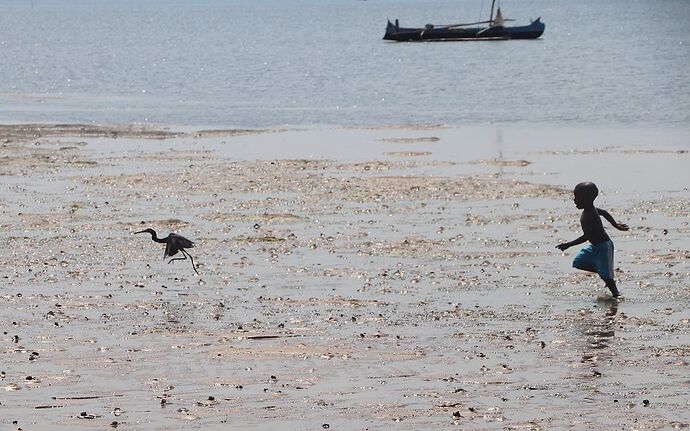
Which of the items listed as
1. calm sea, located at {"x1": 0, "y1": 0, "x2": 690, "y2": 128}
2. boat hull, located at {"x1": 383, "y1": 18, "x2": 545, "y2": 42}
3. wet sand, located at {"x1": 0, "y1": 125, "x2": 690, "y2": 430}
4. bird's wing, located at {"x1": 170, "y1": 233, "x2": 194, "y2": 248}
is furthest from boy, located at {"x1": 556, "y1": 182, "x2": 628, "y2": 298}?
boat hull, located at {"x1": 383, "y1": 18, "x2": 545, "y2": 42}

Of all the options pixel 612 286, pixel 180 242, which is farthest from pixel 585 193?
pixel 180 242

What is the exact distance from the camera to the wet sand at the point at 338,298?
38.5 ft

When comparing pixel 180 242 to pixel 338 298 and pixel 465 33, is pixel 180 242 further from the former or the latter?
pixel 465 33

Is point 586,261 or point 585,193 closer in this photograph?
point 586,261

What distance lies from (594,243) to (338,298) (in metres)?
2.95

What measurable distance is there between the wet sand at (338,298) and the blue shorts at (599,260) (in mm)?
324

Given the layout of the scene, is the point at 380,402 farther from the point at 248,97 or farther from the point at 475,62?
the point at 475,62

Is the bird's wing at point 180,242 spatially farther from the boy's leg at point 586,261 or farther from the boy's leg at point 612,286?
the boy's leg at point 612,286

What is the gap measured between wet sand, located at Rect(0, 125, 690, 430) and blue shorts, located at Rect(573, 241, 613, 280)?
324mm

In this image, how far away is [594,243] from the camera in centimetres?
1648

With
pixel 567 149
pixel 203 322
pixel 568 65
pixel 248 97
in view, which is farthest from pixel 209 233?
pixel 568 65

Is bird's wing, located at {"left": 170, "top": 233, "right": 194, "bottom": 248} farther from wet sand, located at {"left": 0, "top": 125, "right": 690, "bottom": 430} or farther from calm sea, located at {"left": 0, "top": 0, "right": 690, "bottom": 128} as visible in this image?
calm sea, located at {"left": 0, "top": 0, "right": 690, "bottom": 128}

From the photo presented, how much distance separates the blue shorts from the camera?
16250mm

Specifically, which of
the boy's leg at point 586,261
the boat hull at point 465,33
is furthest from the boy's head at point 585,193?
the boat hull at point 465,33
